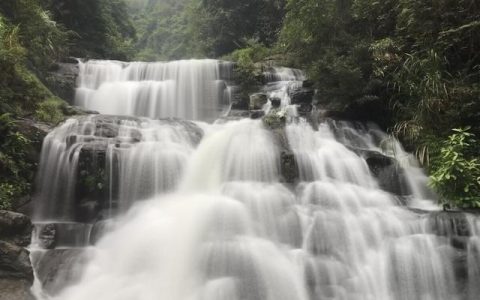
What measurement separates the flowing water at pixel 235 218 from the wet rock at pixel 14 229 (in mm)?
325

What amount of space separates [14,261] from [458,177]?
8452mm

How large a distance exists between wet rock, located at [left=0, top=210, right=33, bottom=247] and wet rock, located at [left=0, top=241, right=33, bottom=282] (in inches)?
19.2

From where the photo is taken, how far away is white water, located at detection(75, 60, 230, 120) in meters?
15.0

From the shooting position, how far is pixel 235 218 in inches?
306

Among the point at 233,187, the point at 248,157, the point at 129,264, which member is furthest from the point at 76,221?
the point at 248,157

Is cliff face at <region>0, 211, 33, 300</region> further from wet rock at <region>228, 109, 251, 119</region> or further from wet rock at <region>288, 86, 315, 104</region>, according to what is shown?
wet rock at <region>288, 86, 315, 104</region>

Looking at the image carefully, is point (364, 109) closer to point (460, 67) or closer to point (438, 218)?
point (460, 67)

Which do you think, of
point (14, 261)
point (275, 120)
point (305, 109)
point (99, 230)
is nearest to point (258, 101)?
point (305, 109)

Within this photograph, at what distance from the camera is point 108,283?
6840mm

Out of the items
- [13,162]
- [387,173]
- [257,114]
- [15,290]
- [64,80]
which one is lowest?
[15,290]

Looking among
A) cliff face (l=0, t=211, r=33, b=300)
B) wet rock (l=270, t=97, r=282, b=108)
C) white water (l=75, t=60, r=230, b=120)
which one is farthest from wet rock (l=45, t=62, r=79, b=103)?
cliff face (l=0, t=211, r=33, b=300)

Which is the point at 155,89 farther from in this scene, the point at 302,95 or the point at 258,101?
the point at 302,95

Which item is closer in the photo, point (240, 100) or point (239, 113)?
point (239, 113)

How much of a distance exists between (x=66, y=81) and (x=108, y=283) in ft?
33.9
